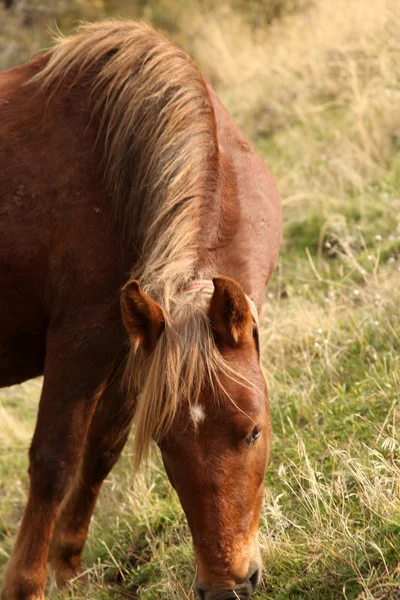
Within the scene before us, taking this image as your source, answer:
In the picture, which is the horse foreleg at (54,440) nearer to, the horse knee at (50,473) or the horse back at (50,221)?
the horse knee at (50,473)

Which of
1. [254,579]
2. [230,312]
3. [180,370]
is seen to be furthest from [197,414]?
[254,579]

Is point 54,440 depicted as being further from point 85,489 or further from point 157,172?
point 157,172

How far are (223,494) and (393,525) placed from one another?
2.14ft

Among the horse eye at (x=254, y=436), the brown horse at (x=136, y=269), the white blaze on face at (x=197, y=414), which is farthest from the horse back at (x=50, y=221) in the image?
the horse eye at (x=254, y=436)

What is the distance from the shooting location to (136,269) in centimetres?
303

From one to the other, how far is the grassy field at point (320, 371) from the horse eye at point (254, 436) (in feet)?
1.68

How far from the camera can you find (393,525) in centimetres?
277

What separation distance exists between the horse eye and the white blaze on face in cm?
16

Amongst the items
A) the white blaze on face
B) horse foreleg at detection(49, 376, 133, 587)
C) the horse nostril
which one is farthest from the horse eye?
horse foreleg at detection(49, 376, 133, 587)

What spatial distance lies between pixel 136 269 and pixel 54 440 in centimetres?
74

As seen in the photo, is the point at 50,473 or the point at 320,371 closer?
the point at 50,473

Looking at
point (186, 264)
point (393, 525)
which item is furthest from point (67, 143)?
point (393, 525)

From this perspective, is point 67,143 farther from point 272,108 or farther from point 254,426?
point 272,108

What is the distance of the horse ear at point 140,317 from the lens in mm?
2566
